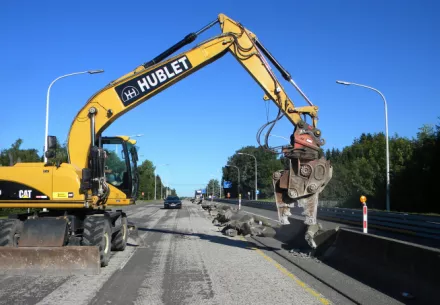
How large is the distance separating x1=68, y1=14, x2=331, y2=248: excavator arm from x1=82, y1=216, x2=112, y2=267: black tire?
54 cm

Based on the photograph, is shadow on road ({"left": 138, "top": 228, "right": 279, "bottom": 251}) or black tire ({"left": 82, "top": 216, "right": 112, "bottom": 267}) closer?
black tire ({"left": 82, "top": 216, "right": 112, "bottom": 267})

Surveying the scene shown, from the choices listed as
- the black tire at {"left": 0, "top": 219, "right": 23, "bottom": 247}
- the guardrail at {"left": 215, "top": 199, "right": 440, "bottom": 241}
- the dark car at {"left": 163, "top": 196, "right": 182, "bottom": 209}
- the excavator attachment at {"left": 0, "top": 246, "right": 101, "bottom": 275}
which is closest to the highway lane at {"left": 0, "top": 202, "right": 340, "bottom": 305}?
the excavator attachment at {"left": 0, "top": 246, "right": 101, "bottom": 275}

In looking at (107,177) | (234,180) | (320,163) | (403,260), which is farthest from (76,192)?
(234,180)

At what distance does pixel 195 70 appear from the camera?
14508 mm

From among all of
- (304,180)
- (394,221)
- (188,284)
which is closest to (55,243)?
(188,284)

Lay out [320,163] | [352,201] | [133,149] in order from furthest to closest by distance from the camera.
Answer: [352,201], [133,149], [320,163]

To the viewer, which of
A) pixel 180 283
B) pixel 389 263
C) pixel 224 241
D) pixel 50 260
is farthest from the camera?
pixel 224 241

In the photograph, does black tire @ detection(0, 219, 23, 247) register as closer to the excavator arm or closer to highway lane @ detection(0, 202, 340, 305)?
highway lane @ detection(0, 202, 340, 305)

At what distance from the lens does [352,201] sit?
48938mm

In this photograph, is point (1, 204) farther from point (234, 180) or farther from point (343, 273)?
point (234, 180)

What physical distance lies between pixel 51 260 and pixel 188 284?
120 inches

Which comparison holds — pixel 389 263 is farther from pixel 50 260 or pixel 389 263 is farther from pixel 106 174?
pixel 106 174

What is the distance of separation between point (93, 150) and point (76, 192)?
1.14m

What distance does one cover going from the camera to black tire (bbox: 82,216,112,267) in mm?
10867
